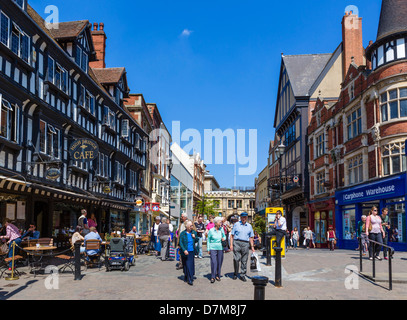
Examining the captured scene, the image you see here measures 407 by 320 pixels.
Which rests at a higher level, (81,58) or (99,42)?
(99,42)

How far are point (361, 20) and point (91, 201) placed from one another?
90.6 feet

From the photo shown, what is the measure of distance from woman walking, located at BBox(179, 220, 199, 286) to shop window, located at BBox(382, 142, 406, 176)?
1571 cm

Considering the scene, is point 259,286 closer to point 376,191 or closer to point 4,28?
point 4,28

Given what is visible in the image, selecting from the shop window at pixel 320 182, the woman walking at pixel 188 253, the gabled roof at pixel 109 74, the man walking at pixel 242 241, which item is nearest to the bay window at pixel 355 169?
the shop window at pixel 320 182

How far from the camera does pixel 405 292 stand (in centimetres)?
955

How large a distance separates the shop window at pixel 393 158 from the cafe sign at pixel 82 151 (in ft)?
50.4

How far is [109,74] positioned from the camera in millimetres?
30703

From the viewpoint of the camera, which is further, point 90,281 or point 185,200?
point 185,200

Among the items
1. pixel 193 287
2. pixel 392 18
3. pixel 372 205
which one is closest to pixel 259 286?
pixel 193 287

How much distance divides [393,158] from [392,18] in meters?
7.98

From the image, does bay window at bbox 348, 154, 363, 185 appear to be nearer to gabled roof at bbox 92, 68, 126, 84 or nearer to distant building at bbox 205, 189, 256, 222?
gabled roof at bbox 92, 68, 126, 84

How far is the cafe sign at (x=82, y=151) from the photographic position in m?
19.9

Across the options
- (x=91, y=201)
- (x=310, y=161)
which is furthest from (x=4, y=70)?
(x=310, y=161)
